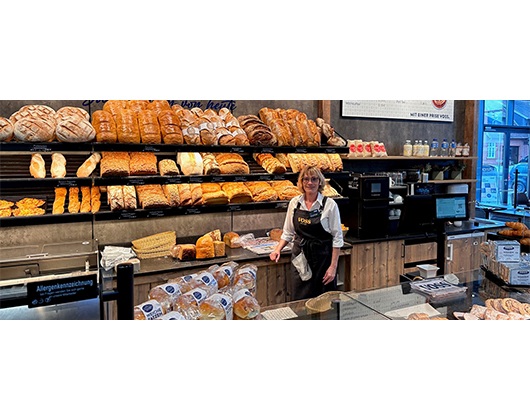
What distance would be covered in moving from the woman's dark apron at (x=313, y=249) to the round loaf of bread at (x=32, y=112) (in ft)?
6.33

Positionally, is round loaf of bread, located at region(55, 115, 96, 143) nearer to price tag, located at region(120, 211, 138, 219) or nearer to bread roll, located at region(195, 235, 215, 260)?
price tag, located at region(120, 211, 138, 219)

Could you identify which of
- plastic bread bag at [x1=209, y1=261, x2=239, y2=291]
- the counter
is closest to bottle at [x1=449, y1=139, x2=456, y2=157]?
the counter

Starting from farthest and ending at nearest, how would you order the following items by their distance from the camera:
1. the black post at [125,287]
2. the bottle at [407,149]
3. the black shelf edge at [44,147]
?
1. the bottle at [407,149]
2. the black shelf edge at [44,147]
3. the black post at [125,287]

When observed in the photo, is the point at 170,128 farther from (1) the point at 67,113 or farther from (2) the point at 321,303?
(2) the point at 321,303

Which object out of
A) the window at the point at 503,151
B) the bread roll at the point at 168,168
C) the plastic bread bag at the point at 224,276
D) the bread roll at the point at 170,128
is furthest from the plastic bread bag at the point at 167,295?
the window at the point at 503,151

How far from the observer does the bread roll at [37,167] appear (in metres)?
3.00

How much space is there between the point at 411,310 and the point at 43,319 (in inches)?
61.1

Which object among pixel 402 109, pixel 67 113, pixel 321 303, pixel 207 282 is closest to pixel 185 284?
pixel 207 282

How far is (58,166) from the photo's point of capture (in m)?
3.11

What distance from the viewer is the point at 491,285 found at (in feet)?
7.65

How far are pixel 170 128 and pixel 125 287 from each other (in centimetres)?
232

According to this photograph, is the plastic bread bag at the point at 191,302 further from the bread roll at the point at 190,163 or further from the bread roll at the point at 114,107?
the bread roll at the point at 114,107

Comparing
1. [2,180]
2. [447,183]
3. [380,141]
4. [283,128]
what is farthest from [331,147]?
[2,180]

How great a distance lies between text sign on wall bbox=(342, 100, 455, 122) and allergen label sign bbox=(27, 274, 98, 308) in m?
4.02
